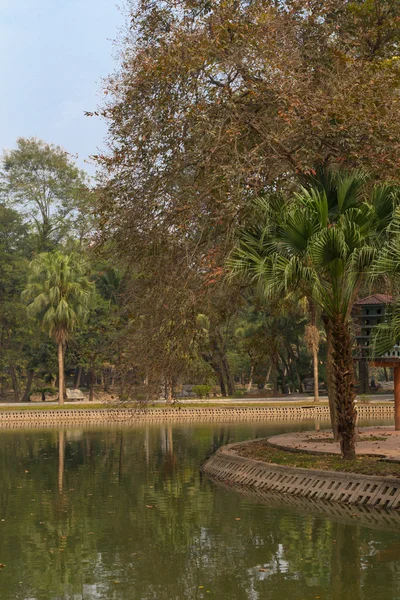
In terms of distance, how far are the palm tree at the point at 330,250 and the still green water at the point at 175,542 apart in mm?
3762

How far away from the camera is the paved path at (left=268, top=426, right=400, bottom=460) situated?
22.7 meters

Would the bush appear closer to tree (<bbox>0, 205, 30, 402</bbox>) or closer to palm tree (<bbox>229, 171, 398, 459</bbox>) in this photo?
tree (<bbox>0, 205, 30, 402</bbox>)

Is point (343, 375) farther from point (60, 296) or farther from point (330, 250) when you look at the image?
point (60, 296)

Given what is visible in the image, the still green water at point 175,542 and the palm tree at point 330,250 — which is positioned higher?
the palm tree at point 330,250

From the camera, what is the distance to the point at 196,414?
5109 cm

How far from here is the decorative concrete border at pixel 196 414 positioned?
49219 millimetres

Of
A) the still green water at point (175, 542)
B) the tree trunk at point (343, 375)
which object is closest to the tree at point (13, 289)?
the still green water at point (175, 542)

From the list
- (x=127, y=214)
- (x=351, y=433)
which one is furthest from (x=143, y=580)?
(x=127, y=214)

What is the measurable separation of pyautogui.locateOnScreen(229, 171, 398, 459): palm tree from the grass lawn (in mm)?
541

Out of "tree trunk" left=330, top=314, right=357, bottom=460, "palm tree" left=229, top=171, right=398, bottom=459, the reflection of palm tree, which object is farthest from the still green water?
"palm tree" left=229, top=171, right=398, bottom=459

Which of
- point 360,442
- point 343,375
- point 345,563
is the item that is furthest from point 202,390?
point 345,563

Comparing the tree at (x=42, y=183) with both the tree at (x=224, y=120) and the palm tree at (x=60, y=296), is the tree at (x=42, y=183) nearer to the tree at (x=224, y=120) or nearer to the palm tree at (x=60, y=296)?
the palm tree at (x=60, y=296)

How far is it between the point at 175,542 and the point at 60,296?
40.5 metres

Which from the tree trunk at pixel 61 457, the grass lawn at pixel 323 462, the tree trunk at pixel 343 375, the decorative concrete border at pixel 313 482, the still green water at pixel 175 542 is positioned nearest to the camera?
the still green water at pixel 175 542
